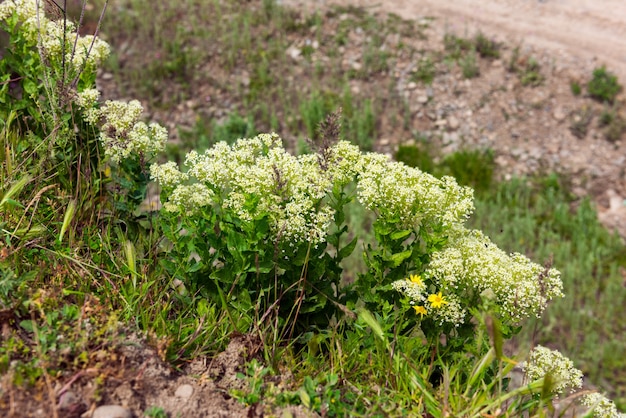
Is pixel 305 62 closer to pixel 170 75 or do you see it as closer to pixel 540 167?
pixel 170 75

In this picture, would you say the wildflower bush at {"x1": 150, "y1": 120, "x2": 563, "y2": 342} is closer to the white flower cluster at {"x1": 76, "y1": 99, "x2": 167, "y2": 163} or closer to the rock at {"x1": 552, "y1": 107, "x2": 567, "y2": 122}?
the white flower cluster at {"x1": 76, "y1": 99, "x2": 167, "y2": 163}

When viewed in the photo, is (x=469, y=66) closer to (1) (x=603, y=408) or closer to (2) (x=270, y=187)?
(1) (x=603, y=408)

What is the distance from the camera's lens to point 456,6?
1314cm

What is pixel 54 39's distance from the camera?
4.41 metres

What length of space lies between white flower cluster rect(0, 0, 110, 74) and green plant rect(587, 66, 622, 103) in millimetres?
9356

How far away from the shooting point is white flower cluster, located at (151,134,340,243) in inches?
130

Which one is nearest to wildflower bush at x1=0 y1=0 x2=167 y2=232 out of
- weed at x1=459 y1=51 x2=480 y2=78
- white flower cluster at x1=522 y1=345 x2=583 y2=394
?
white flower cluster at x1=522 y1=345 x2=583 y2=394

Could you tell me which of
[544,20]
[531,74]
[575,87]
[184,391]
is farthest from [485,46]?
[184,391]

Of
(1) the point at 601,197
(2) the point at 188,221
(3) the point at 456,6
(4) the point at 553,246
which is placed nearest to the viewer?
(2) the point at 188,221

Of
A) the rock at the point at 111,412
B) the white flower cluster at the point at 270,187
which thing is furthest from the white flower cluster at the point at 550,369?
the rock at the point at 111,412

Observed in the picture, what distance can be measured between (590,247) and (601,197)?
131cm

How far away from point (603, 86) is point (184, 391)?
1038 cm

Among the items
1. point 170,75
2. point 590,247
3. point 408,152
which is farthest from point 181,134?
Answer: point 590,247

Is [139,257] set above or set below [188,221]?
below
